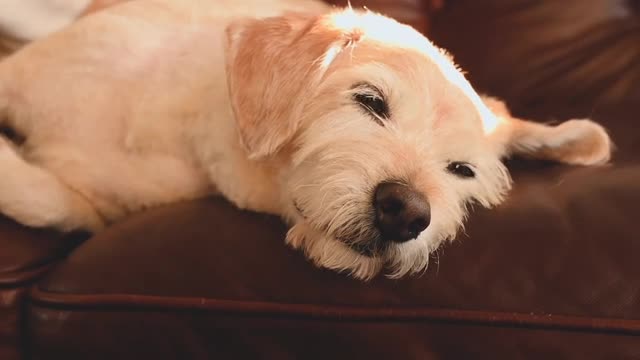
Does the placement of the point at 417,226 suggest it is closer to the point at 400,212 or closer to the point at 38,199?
the point at 400,212

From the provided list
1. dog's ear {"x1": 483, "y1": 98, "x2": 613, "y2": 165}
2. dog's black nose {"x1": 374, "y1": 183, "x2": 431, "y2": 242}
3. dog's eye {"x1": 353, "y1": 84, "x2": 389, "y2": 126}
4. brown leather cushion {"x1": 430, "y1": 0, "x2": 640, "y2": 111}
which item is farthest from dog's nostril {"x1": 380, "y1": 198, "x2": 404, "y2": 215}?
brown leather cushion {"x1": 430, "y1": 0, "x2": 640, "y2": 111}

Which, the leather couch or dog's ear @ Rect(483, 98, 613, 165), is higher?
dog's ear @ Rect(483, 98, 613, 165)

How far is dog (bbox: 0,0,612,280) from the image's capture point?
0.85 m

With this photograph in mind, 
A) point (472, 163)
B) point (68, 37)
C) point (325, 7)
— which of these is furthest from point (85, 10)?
point (472, 163)

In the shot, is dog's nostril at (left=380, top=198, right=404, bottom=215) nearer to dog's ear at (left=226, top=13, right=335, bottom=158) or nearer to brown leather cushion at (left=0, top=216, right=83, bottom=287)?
dog's ear at (left=226, top=13, right=335, bottom=158)

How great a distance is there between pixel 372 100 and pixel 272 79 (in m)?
0.15

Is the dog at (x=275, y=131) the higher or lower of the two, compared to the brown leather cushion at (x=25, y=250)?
higher

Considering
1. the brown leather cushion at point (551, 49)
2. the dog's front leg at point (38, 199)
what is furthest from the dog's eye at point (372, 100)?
the brown leather cushion at point (551, 49)

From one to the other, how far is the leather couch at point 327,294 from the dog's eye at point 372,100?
7.9 inches

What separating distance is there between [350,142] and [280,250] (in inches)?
7.3

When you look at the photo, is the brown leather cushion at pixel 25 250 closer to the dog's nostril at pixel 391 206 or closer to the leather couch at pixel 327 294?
the leather couch at pixel 327 294

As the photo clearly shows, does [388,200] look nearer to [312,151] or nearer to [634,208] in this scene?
[312,151]

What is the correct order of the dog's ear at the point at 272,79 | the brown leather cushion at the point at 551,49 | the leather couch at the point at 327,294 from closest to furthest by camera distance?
1. the leather couch at the point at 327,294
2. the dog's ear at the point at 272,79
3. the brown leather cushion at the point at 551,49

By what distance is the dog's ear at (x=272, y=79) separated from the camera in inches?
37.2
